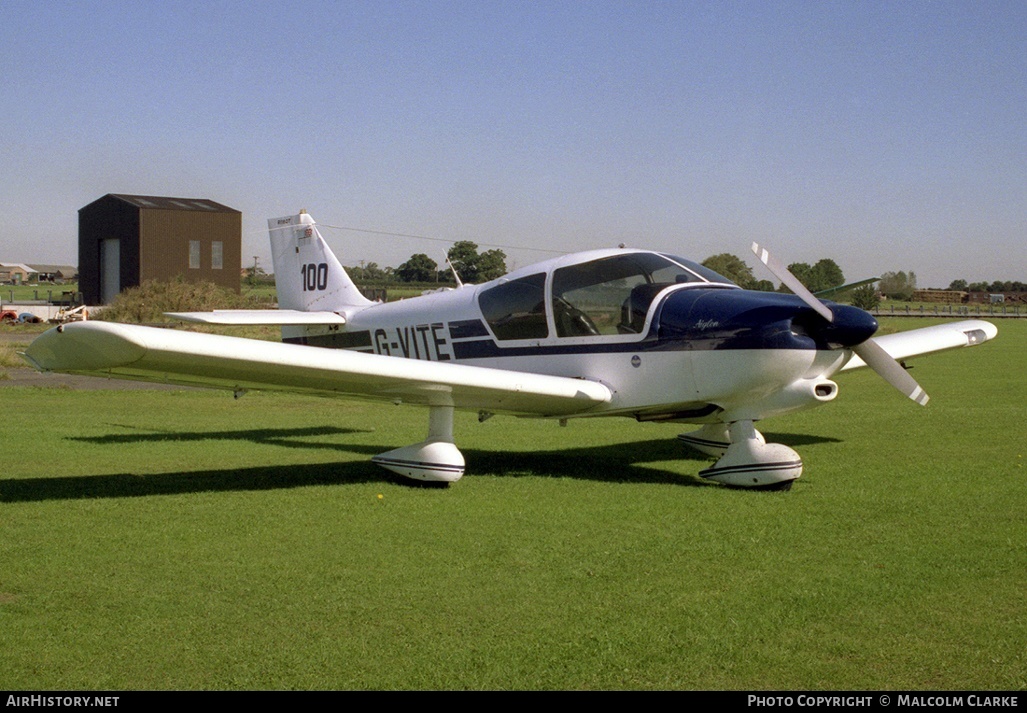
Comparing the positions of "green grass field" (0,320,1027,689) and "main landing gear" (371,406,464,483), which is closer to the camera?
"green grass field" (0,320,1027,689)

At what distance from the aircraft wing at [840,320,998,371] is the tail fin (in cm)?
671

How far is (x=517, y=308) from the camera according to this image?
1020 centimetres

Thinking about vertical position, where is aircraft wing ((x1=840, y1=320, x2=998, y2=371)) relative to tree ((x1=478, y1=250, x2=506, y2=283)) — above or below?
below

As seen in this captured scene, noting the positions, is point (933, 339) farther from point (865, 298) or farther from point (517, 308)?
point (865, 298)

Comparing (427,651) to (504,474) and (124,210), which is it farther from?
(124,210)

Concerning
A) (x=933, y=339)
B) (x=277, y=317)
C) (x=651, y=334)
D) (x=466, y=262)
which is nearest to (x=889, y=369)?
(x=651, y=334)

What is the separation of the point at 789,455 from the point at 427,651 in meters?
4.77

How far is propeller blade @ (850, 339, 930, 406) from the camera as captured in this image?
889cm

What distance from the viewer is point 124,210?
194ft

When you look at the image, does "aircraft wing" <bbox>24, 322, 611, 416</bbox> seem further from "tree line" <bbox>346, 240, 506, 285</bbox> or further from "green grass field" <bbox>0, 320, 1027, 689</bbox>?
"tree line" <bbox>346, 240, 506, 285</bbox>

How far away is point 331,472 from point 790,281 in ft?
15.0

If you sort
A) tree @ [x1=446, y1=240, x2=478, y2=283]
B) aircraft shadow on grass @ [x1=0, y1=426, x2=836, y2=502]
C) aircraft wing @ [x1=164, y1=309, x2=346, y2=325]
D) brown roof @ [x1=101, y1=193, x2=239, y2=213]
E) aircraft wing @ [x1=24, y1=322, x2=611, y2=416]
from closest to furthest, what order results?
aircraft wing @ [x1=24, y1=322, x2=611, y2=416], aircraft shadow on grass @ [x1=0, y1=426, x2=836, y2=502], aircraft wing @ [x1=164, y1=309, x2=346, y2=325], tree @ [x1=446, y1=240, x2=478, y2=283], brown roof @ [x1=101, y1=193, x2=239, y2=213]

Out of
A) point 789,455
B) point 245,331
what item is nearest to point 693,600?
point 789,455

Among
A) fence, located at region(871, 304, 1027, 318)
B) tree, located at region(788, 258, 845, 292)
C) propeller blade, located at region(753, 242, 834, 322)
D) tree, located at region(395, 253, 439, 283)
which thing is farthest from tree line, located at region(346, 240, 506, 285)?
fence, located at region(871, 304, 1027, 318)
